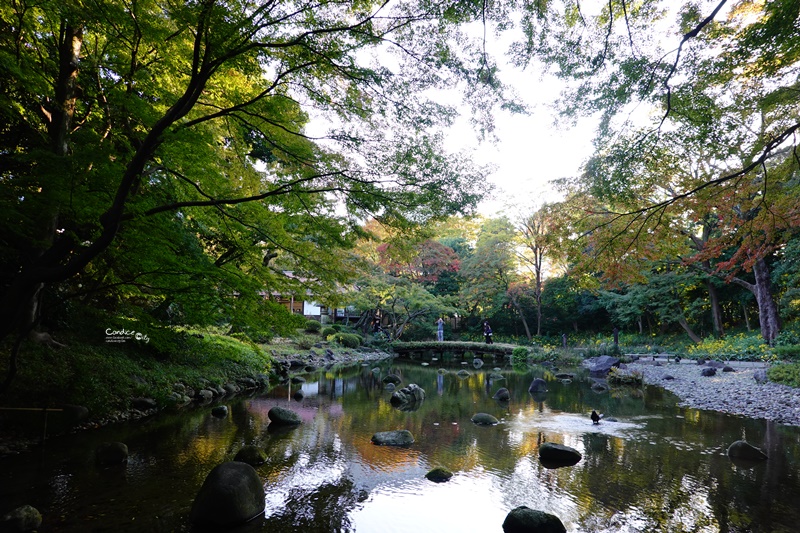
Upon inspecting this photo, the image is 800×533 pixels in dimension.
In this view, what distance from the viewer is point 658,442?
258 inches

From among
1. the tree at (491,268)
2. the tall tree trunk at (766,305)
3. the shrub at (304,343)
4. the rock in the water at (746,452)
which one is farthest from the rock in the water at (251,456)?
the tree at (491,268)

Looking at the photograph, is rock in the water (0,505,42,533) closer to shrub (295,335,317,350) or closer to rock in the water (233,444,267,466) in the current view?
rock in the water (233,444,267,466)

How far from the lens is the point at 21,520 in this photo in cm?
350

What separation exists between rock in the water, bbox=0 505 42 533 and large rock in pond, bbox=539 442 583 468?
5666 mm

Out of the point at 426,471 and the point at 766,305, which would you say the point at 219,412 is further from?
the point at 766,305

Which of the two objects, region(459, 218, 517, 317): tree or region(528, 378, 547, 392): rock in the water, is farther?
region(459, 218, 517, 317): tree

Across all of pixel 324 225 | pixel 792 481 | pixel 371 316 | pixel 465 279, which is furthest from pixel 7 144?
pixel 465 279

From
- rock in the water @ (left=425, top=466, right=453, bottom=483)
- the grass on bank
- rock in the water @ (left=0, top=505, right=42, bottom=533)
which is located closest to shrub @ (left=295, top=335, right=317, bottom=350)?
the grass on bank

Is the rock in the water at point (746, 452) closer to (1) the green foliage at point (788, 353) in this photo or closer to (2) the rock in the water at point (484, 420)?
(2) the rock in the water at point (484, 420)

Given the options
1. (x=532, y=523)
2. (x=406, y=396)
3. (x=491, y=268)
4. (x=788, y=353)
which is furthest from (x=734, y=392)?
(x=491, y=268)

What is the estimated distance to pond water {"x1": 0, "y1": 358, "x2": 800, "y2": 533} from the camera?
400 centimetres

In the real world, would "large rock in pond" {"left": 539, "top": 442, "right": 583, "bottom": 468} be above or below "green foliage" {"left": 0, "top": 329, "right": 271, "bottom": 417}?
below

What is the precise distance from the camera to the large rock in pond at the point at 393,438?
6465 mm

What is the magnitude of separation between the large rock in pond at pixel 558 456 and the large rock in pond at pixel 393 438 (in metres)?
2.05
